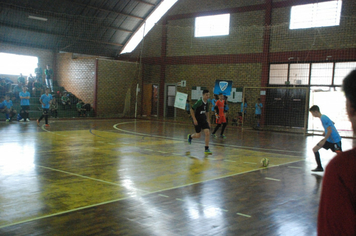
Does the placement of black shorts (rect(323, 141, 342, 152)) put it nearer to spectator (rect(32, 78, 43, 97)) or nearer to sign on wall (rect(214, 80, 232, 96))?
sign on wall (rect(214, 80, 232, 96))

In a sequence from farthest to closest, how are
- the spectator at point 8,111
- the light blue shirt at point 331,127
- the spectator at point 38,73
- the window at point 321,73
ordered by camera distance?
the spectator at point 38,73
the window at point 321,73
the spectator at point 8,111
the light blue shirt at point 331,127

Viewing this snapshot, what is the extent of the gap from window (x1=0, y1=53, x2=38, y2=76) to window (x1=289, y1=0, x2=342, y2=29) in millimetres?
20522

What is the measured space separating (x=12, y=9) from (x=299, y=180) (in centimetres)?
2338

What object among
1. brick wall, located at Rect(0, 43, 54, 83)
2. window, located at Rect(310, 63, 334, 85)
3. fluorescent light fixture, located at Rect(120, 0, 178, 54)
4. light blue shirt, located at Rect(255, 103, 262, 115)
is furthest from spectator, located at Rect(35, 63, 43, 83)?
window, located at Rect(310, 63, 334, 85)

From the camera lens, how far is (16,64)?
26.8 metres

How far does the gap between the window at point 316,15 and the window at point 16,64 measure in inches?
808

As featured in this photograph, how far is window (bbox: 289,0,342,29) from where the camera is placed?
778 inches

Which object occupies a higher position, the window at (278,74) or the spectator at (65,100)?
the window at (278,74)

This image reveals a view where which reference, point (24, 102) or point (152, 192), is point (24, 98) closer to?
point (24, 102)

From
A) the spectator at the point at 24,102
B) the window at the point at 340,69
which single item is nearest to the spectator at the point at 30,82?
the spectator at the point at 24,102

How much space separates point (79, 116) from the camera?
81.4 feet

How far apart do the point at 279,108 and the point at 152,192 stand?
701 inches

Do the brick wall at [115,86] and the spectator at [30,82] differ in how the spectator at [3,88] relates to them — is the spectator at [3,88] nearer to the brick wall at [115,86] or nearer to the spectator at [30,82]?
the spectator at [30,82]

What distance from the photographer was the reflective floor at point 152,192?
4.21 m
